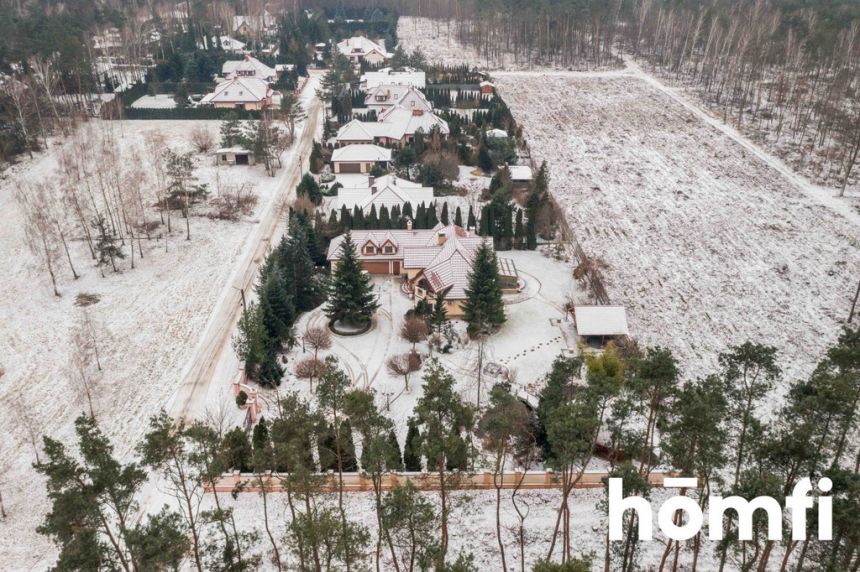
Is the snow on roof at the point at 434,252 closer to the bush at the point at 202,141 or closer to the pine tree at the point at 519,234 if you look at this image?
the pine tree at the point at 519,234

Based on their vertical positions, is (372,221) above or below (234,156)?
below

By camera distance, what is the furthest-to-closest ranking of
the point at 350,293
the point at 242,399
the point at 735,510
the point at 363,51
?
the point at 363,51 < the point at 350,293 < the point at 242,399 < the point at 735,510

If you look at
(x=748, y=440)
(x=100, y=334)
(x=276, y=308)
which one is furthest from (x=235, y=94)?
(x=748, y=440)

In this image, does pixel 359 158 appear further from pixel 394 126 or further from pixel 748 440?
pixel 748 440

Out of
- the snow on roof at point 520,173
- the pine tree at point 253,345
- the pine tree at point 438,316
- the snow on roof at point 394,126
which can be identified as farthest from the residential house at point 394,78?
the pine tree at point 253,345

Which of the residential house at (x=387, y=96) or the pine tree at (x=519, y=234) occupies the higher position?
the residential house at (x=387, y=96)

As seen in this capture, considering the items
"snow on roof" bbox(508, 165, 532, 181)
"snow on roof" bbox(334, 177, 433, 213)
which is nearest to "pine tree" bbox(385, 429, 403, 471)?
"snow on roof" bbox(334, 177, 433, 213)

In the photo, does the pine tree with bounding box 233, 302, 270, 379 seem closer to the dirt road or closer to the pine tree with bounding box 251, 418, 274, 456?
the dirt road
